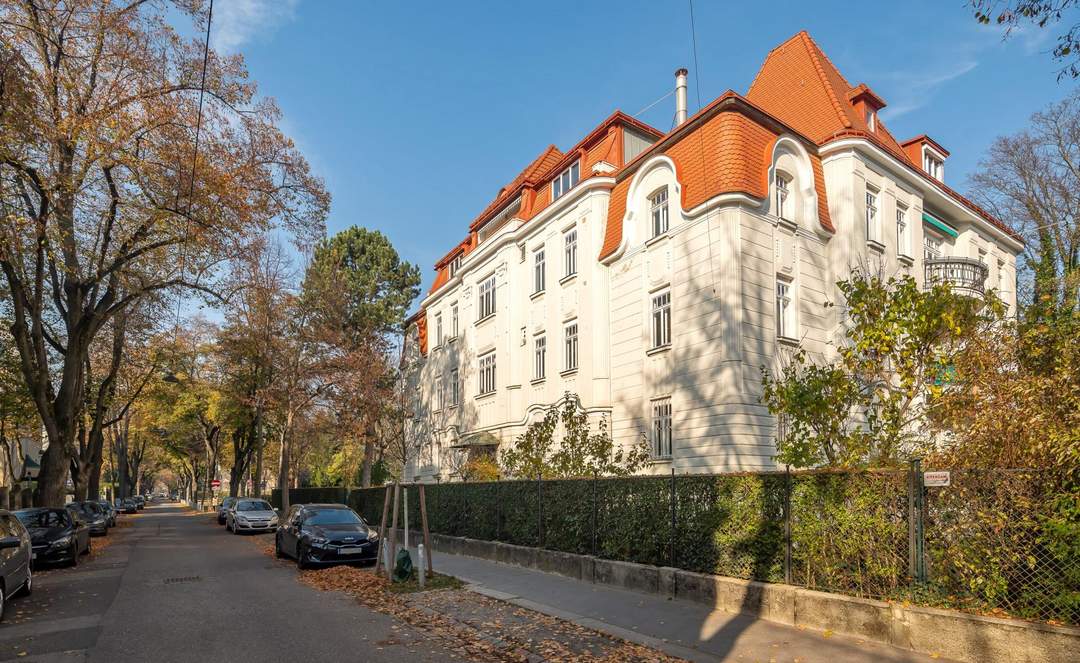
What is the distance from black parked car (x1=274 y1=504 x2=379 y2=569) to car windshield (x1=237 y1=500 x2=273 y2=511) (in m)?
15.6

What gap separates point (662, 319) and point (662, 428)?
3053 mm

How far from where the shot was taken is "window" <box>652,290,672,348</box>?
20578 mm

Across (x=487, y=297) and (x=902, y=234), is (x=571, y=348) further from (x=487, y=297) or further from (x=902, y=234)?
(x=902, y=234)

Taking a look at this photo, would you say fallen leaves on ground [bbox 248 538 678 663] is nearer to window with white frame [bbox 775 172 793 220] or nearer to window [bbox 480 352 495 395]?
window with white frame [bbox 775 172 793 220]

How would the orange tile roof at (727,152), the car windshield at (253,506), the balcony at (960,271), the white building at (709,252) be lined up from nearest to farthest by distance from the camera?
the white building at (709,252) → the orange tile roof at (727,152) → the balcony at (960,271) → the car windshield at (253,506)

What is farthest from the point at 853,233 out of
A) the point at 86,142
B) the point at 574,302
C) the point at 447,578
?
the point at 86,142

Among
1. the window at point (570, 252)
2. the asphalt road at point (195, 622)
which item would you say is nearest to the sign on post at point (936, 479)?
the asphalt road at point (195, 622)

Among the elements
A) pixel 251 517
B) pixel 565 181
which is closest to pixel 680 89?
pixel 565 181

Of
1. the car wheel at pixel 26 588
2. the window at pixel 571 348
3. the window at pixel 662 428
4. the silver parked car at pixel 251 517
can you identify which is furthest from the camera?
the silver parked car at pixel 251 517

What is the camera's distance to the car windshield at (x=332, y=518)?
57.7ft

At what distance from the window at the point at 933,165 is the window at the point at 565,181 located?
12.9 m

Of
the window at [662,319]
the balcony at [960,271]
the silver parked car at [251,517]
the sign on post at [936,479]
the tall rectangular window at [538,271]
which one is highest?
the tall rectangular window at [538,271]

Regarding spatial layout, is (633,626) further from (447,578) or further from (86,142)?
(86,142)

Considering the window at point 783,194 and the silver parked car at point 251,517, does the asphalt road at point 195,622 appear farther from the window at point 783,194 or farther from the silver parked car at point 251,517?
the silver parked car at point 251,517
